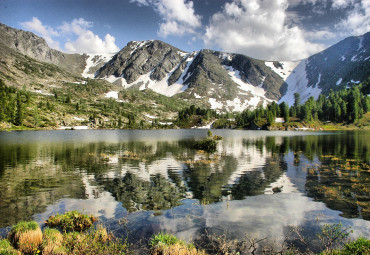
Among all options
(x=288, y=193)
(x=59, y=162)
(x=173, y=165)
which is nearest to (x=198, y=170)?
(x=173, y=165)

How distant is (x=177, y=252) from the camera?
10875 millimetres

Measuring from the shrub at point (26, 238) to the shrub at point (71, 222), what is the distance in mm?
2553

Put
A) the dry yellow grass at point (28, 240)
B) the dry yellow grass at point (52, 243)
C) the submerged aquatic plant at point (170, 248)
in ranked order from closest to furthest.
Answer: the dry yellow grass at point (52, 243) < the submerged aquatic plant at point (170, 248) < the dry yellow grass at point (28, 240)

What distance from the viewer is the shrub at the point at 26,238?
11195mm

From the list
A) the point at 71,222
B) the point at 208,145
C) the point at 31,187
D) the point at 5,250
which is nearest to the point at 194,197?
the point at 71,222

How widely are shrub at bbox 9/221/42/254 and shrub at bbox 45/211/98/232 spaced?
2553mm

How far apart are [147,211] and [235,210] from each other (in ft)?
23.9

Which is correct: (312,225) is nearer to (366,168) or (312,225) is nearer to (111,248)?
(111,248)

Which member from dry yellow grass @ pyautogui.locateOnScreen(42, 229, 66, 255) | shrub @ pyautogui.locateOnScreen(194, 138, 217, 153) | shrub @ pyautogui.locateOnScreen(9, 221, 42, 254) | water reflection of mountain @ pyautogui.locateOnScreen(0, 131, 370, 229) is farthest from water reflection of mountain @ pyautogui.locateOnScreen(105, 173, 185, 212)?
shrub @ pyautogui.locateOnScreen(194, 138, 217, 153)

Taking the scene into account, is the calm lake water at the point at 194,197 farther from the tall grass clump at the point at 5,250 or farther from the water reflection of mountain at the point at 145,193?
the tall grass clump at the point at 5,250

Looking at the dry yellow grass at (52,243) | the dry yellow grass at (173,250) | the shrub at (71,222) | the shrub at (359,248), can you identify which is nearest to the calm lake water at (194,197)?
the shrub at (71,222)

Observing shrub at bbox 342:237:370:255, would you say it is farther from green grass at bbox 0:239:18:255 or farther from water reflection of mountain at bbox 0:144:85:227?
water reflection of mountain at bbox 0:144:85:227

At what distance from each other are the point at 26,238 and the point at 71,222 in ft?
11.1

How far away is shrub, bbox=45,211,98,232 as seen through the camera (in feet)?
48.4
